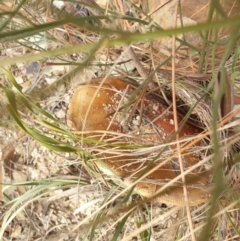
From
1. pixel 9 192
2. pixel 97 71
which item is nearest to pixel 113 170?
pixel 97 71

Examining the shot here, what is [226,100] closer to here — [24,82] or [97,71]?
[97,71]

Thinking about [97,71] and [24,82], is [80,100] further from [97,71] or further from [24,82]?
[24,82]

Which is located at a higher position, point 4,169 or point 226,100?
point 226,100

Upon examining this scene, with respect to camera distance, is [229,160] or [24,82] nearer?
[229,160]

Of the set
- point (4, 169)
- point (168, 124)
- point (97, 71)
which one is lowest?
point (4, 169)

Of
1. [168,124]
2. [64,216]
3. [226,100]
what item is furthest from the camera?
[64,216]

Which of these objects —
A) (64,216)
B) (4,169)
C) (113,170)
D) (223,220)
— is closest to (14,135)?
(4,169)

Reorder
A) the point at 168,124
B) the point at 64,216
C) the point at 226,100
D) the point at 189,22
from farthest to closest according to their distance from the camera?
the point at 64,216
the point at 189,22
the point at 168,124
the point at 226,100
